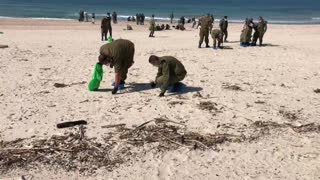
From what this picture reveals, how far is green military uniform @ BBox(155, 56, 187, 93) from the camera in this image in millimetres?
10266

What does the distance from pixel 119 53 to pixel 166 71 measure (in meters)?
1.13

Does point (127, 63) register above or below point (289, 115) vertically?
above

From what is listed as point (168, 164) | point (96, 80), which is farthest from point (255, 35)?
point (168, 164)

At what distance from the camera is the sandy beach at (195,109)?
6.70 metres

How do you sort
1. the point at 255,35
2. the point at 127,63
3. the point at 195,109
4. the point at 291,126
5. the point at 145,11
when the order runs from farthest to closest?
the point at 145,11
the point at 255,35
the point at 127,63
the point at 195,109
the point at 291,126

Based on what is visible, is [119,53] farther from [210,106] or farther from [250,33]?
[250,33]

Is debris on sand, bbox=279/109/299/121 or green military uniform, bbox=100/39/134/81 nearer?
debris on sand, bbox=279/109/299/121

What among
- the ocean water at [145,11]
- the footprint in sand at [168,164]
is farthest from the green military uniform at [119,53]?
the ocean water at [145,11]

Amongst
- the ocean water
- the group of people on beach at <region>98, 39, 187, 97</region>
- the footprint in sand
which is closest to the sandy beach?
the footprint in sand

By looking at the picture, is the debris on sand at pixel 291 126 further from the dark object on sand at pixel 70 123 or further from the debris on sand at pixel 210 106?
the dark object on sand at pixel 70 123

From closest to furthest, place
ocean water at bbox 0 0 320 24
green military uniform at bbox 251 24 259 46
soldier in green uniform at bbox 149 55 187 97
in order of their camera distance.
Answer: soldier in green uniform at bbox 149 55 187 97
green military uniform at bbox 251 24 259 46
ocean water at bbox 0 0 320 24

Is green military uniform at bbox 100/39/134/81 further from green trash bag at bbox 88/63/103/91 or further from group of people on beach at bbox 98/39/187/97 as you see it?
green trash bag at bbox 88/63/103/91

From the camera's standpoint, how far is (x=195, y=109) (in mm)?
9422

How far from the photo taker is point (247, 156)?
23.4 ft
